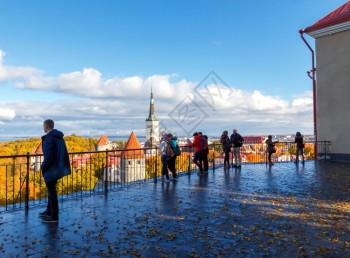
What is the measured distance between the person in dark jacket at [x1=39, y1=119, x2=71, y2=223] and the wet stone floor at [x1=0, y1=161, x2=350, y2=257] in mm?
401

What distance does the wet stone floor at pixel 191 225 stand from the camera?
439cm

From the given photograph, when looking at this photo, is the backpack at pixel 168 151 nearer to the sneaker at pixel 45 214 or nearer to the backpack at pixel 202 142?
the backpack at pixel 202 142

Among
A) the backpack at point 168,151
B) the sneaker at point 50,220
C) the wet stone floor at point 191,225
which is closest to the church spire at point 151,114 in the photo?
the backpack at point 168,151

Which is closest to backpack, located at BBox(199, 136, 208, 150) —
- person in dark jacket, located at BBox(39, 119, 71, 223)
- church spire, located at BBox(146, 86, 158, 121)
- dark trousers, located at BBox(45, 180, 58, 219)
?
person in dark jacket, located at BBox(39, 119, 71, 223)

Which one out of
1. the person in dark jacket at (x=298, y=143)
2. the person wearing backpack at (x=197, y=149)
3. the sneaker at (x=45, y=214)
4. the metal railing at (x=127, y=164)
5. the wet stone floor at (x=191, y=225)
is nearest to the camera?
the wet stone floor at (x=191, y=225)

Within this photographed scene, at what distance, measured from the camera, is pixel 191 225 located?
560 cm

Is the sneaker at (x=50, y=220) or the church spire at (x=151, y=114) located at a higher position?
the church spire at (x=151, y=114)

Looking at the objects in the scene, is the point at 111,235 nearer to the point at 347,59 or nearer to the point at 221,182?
the point at 221,182

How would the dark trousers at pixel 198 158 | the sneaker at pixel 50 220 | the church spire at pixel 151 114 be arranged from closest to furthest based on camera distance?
the sneaker at pixel 50 220 < the dark trousers at pixel 198 158 < the church spire at pixel 151 114

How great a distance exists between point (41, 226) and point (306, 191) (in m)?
7.18

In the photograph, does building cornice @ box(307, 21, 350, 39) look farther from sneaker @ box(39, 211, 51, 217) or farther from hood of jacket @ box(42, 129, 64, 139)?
sneaker @ box(39, 211, 51, 217)

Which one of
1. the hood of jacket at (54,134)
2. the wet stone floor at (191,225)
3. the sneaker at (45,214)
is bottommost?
the wet stone floor at (191,225)

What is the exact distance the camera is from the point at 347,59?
1647 cm

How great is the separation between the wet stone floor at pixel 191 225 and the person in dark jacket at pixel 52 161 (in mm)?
401
